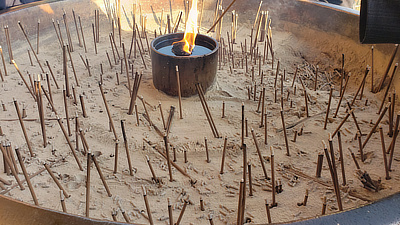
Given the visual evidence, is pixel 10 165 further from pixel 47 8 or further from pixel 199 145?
pixel 47 8

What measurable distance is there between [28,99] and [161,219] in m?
1.65

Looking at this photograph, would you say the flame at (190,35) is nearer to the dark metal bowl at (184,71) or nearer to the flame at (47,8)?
the dark metal bowl at (184,71)

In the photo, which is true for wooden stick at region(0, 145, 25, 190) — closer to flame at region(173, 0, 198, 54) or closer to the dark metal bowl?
the dark metal bowl

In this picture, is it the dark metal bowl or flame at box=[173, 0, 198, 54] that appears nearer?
the dark metal bowl

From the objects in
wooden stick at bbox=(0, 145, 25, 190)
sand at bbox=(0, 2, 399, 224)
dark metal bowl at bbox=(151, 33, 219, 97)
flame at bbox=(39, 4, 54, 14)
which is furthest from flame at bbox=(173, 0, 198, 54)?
wooden stick at bbox=(0, 145, 25, 190)

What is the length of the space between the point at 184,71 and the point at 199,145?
0.73 meters

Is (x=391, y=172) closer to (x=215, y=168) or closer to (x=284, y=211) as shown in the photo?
(x=284, y=211)

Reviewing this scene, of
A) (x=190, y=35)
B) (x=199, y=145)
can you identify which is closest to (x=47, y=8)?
(x=190, y=35)

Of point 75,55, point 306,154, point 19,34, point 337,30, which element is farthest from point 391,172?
point 19,34

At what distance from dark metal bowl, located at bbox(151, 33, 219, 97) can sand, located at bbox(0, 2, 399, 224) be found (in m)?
0.08

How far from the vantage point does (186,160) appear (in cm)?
214

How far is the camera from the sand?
179 centimetres

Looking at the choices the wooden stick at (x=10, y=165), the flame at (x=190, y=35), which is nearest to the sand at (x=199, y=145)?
the wooden stick at (x=10, y=165)

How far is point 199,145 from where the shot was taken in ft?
7.58
